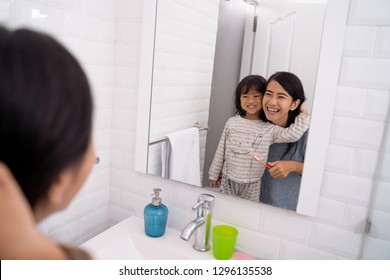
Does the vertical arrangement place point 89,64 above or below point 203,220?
above

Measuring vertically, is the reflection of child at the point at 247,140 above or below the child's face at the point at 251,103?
below

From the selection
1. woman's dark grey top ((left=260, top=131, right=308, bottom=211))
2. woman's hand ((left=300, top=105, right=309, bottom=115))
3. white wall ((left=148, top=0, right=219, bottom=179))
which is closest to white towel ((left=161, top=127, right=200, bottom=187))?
white wall ((left=148, top=0, right=219, bottom=179))

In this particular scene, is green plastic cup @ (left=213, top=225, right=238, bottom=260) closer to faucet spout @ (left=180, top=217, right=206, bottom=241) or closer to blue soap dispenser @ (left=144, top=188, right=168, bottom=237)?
faucet spout @ (left=180, top=217, right=206, bottom=241)

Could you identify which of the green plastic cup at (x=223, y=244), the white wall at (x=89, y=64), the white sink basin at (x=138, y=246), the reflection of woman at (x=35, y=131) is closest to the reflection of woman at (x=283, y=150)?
the green plastic cup at (x=223, y=244)

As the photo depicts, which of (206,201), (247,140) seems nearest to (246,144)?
(247,140)

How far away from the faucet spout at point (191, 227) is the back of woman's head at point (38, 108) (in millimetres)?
594

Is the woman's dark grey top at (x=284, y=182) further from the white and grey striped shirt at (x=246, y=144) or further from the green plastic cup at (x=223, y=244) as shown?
the green plastic cup at (x=223, y=244)

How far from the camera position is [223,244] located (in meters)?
0.97

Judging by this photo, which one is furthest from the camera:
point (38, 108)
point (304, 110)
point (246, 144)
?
point (246, 144)

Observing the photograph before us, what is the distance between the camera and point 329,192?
903 mm

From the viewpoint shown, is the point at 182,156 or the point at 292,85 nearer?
the point at 292,85

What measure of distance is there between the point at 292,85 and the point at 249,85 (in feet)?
0.41

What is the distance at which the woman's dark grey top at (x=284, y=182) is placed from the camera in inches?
36.5

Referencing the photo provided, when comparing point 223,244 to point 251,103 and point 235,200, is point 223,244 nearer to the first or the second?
point 235,200
